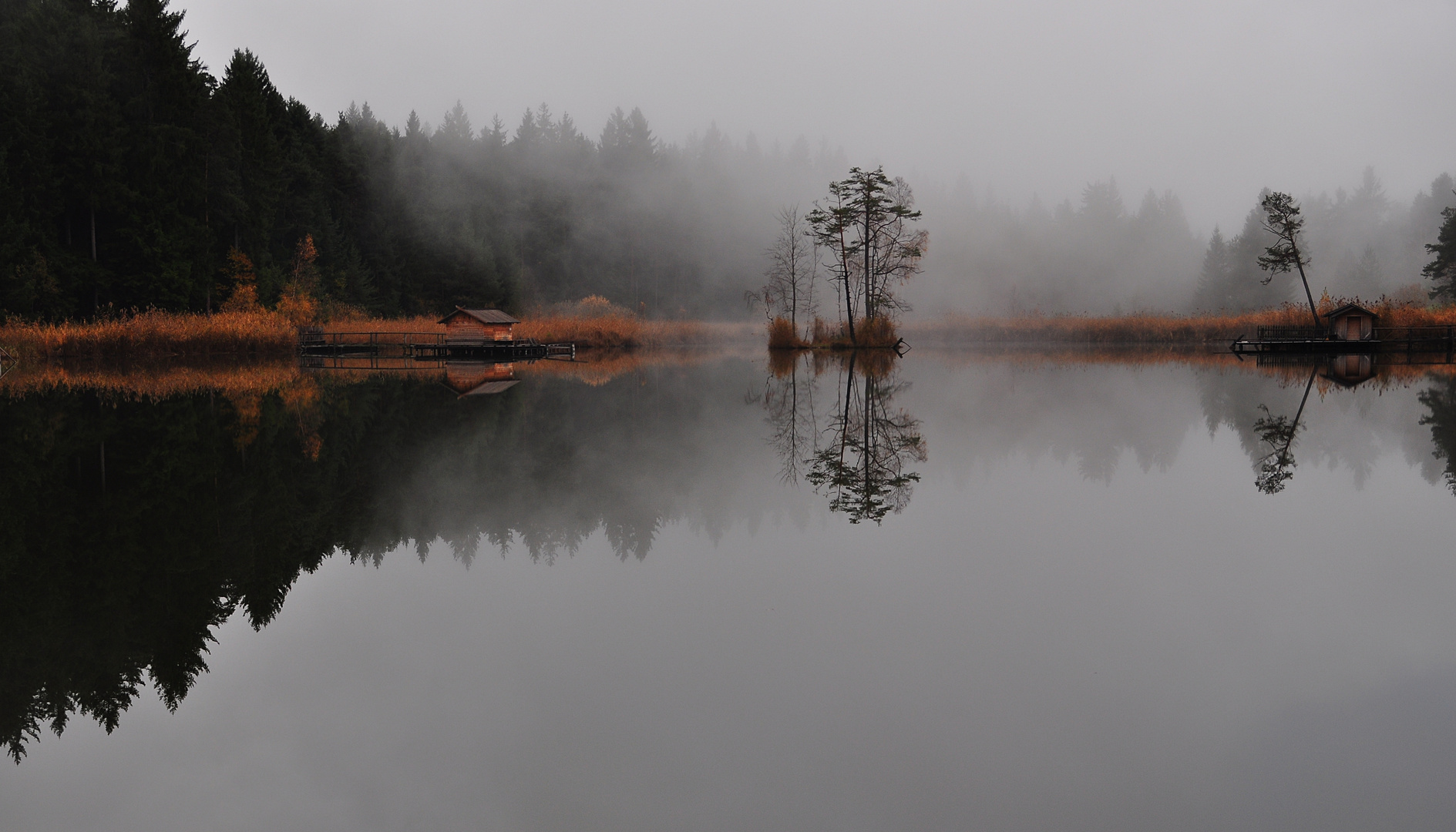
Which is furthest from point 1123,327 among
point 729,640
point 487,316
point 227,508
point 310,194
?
point 729,640

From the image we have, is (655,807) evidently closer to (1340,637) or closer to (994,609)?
(994,609)

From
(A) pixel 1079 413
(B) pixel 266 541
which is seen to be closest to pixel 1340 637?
(B) pixel 266 541

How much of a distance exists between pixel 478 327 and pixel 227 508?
32186 mm

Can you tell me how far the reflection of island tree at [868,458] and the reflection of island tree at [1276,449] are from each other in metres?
2.83

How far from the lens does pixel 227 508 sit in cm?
650

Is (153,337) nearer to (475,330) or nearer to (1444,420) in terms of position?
(475,330)

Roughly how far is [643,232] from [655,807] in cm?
6484

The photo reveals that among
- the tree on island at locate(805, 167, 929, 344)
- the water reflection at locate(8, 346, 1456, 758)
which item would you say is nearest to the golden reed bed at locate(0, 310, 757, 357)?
the water reflection at locate(8, 346, 1456, 758)

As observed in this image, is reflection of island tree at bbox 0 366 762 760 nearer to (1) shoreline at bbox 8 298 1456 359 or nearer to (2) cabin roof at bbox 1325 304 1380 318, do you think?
(1) shoreline at bbox 8 298 1456 359

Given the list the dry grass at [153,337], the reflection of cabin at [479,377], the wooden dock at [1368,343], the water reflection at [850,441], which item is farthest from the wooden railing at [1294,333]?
the dry grass at [153,337]

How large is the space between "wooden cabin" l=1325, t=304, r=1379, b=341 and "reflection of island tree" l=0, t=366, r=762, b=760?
33.5m

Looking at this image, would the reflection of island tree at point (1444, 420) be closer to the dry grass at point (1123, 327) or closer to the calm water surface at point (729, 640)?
the calm water surface at point (729, 640)

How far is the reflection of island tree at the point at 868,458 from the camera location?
6719 mm

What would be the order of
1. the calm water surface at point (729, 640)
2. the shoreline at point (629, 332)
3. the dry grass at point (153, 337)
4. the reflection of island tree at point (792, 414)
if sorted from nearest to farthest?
the calm water surface at point (729, 640) → the reflection of island tree at point (792, 414) → the dry grass at point (153, 337) → the shoreline at point (629, 332)
